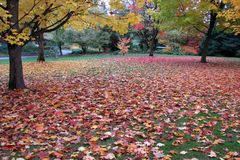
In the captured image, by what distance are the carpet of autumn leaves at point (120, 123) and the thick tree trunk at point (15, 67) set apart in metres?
0.37

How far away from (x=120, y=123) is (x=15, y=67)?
488 centimetres

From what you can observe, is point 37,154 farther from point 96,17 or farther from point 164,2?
point 164,2

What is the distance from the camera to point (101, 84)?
10.0m

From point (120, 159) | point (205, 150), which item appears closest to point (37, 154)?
point (120, 159)

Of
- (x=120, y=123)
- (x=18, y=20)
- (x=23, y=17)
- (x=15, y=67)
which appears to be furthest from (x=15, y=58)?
(x=120, y=123)

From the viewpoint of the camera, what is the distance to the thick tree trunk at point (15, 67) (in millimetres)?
8656

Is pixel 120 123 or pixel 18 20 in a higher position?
pixel 18 20

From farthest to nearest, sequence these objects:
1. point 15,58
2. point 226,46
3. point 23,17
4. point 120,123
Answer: point 226,46
point 15,58
point 23,17
point 120,123

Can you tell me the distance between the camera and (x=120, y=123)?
17.7 feet

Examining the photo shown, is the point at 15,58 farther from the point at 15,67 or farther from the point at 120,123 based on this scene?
the point at 120,123

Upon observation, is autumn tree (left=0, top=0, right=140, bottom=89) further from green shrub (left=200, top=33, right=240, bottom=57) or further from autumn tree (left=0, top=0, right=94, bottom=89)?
green shrub (left=200, top=33, right=240, bottom=57)

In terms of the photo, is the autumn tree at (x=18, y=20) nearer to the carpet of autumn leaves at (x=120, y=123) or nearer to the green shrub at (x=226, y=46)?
the carpet of autumn leaves at (x=120, y=123)

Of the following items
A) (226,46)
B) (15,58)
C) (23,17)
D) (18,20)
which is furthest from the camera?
(226,46)

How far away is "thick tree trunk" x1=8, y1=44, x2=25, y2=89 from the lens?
8656mm
